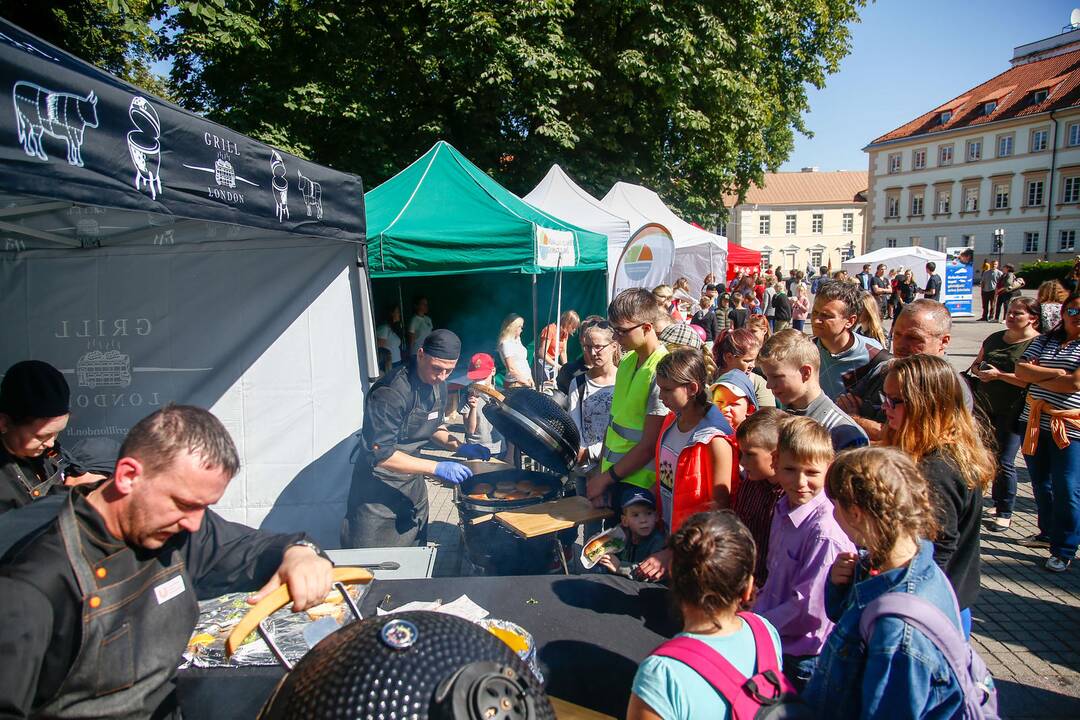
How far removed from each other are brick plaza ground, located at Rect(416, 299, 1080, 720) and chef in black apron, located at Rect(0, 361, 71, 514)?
8.08 feet

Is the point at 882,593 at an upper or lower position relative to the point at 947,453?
lower

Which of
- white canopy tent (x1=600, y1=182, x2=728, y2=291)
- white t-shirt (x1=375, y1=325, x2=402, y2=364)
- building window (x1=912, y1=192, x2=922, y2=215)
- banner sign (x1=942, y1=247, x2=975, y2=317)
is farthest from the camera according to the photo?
building window (x1=912, y1=192, x2=922, y2=215)

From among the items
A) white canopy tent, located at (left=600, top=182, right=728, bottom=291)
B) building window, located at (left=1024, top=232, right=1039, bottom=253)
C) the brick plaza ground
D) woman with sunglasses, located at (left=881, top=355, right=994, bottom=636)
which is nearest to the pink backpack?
woman with sunglasses, located at (left=881, top=355, right=994, bottom=636)

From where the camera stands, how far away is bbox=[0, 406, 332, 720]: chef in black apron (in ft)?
4.01

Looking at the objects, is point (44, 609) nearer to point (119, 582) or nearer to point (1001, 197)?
point (119, 582)

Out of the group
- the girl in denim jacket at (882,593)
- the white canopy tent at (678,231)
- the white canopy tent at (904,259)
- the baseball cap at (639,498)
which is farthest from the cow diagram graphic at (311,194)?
the white canopy tent at (904,259)

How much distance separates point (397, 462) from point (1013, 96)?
6003 centimetres

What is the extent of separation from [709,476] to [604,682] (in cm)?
122

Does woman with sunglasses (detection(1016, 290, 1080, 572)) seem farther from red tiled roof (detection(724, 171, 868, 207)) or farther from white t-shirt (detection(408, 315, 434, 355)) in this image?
red tiled roof (detection(724, 171, 868, 207))

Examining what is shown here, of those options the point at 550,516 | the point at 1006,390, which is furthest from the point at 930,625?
the point at 1006,390

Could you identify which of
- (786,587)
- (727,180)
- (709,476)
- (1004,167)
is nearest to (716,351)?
(709,476)

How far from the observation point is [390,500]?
12.3 ft

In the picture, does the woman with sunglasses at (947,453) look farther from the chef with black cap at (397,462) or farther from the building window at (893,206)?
the building window at (893,206)

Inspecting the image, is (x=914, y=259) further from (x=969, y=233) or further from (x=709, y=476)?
(x=969, y=233)
